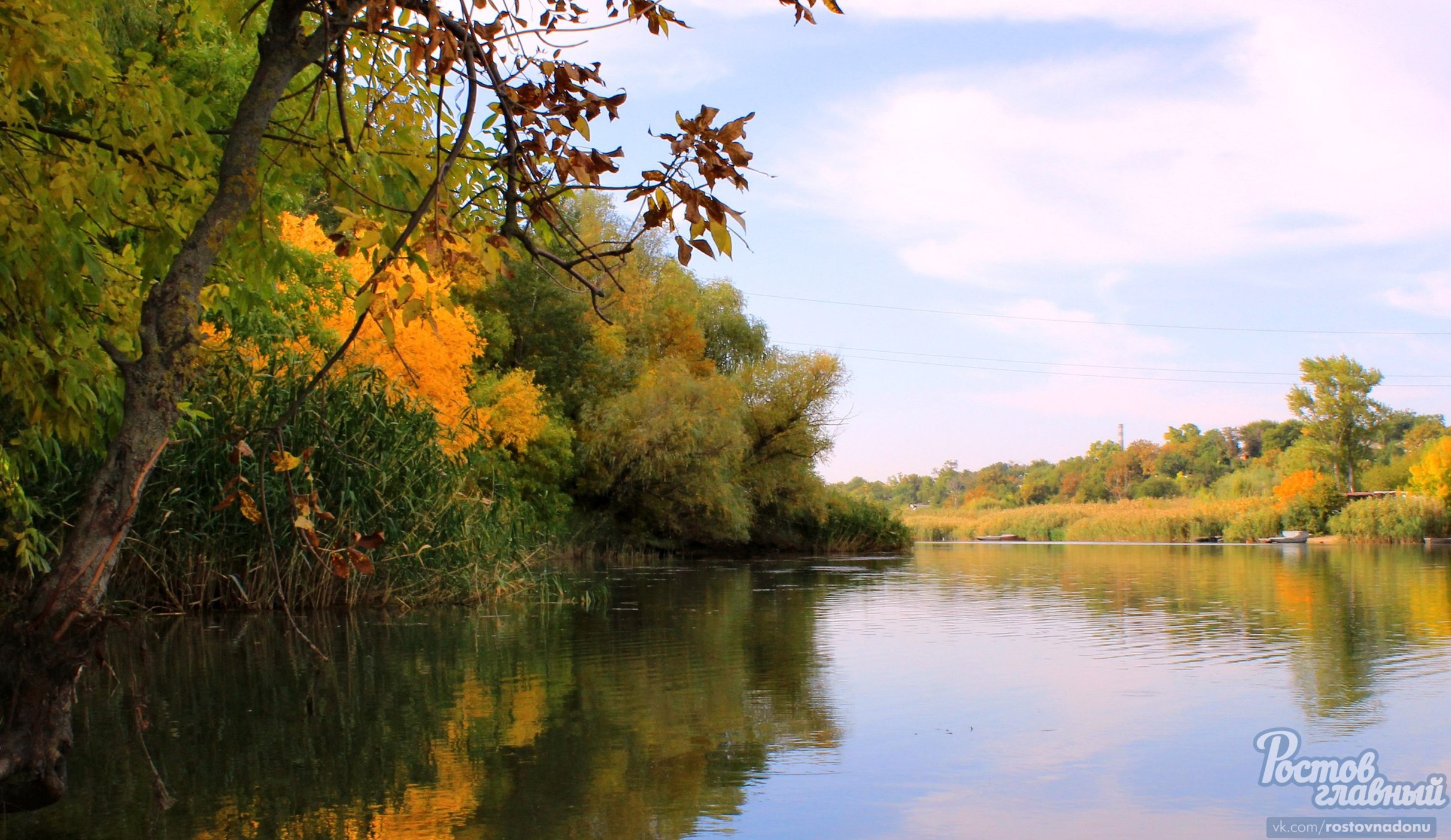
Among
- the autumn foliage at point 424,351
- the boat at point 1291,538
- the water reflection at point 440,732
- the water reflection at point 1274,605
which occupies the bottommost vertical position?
the boat at point 1291,538

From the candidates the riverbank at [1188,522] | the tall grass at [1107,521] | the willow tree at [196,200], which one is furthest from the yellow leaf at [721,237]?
the riverbank at [1188,522]

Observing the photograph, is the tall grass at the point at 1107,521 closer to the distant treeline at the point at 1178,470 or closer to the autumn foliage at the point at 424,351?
the distant treeline at the point at 1178,470

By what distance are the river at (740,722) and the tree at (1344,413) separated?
4883 centimetres

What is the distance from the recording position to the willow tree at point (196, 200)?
3104 mm

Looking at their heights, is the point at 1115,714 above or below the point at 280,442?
below

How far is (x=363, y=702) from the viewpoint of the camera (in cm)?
697

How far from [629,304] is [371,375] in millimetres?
20050

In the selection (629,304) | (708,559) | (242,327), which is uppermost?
(629,304)

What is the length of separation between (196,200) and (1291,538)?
45.7 metres

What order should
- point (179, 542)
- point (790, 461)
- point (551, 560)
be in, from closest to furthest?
point (179, 542) < point (551, 560) < point (790, 461)

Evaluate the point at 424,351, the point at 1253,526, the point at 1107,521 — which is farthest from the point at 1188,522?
the point at 424,351

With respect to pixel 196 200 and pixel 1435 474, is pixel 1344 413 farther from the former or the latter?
pixel 196 200

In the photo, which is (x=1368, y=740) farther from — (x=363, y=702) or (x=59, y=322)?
(x=59, y=322)

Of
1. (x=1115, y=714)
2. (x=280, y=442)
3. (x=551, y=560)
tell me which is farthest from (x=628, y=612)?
(x=551, y=560)
